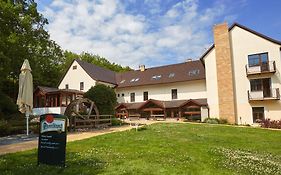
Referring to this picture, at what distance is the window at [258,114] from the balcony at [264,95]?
1246mm

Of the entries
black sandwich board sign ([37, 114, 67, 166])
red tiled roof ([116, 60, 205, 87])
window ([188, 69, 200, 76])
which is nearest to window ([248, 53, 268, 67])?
red tiled roof ([116, 60, 205, 87])

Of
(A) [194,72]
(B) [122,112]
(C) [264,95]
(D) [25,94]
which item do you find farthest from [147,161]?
(B) [122,112]

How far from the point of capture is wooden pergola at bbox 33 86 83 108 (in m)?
30.9

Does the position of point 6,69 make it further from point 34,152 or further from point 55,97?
point 34,152

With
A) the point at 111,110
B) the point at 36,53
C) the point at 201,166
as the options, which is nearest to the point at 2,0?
the point at 36,53

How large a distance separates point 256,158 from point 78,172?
656 centimetres

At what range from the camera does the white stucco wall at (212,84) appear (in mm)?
30016

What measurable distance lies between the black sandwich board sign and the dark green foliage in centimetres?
1750

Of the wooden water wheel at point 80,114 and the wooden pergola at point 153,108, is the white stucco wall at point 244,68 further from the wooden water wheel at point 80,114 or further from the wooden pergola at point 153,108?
the wooden water wheel at point 80,114

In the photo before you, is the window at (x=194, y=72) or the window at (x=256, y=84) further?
the window at (x=194, y=72)

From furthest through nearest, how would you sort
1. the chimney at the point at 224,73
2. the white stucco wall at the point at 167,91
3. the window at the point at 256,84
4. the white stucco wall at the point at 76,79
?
1. the white stucco wall at the point at 76,79
2. the white stucco wall at the point at 167,91
3. the chimney at the point at 224,73
4. the window at the point at 256,84

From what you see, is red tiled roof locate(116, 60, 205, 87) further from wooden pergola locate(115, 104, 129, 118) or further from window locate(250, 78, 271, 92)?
window locate(250, 78, 271, 92)

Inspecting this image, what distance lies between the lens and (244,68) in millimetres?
28766

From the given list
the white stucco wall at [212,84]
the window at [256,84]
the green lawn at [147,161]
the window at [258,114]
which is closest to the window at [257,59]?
the window at [256,84]
